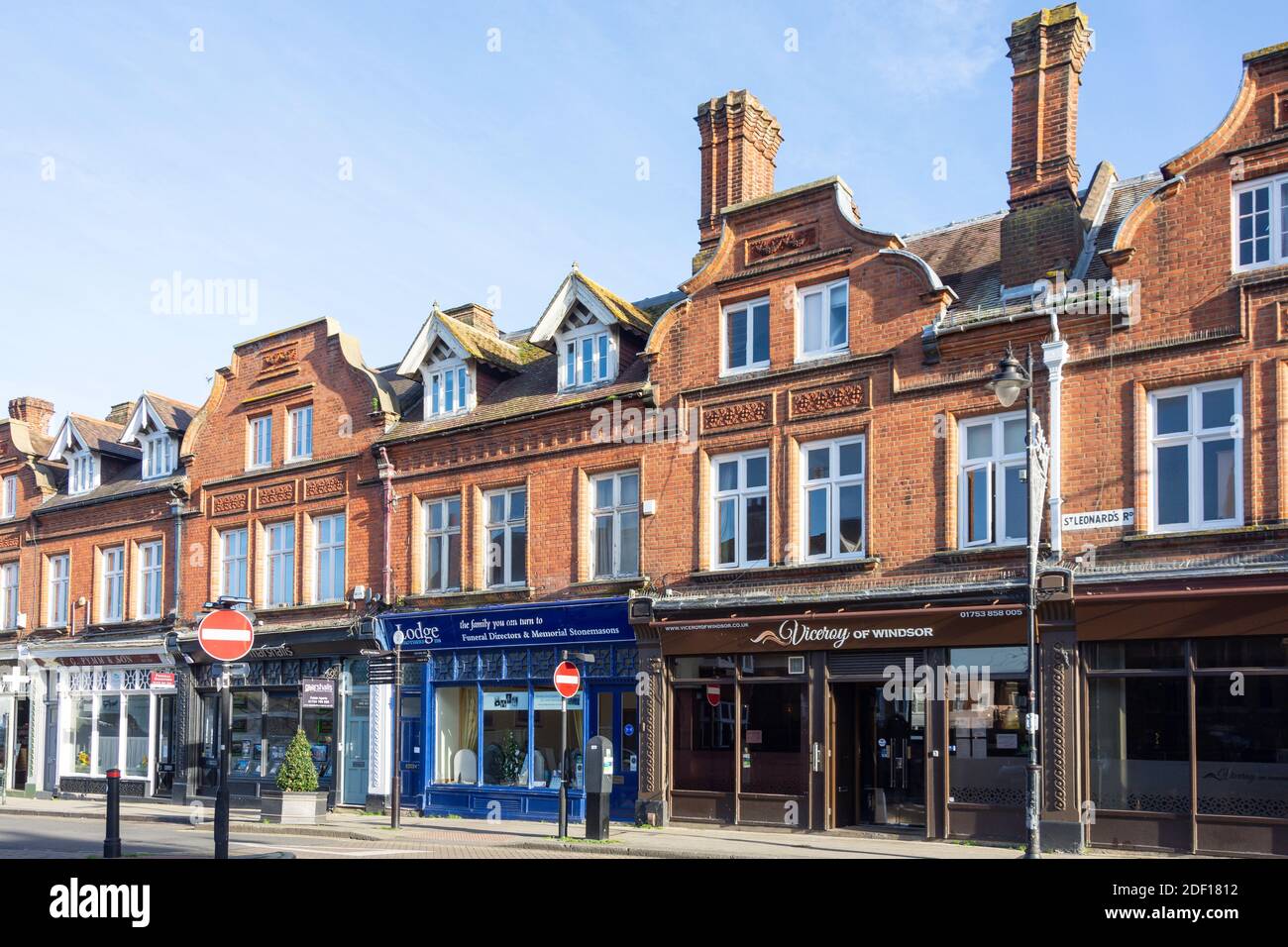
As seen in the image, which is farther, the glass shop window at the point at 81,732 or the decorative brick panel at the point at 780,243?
the glass shop window at the point at 81,732

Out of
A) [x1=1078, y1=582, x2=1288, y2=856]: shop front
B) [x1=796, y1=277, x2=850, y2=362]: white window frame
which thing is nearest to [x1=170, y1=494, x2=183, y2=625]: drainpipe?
[x1=796, y1=277, x2=850, y2=362]: white window frame

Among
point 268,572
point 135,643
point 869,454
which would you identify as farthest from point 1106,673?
point 135,643

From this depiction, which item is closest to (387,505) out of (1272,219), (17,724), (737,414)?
(737,414)

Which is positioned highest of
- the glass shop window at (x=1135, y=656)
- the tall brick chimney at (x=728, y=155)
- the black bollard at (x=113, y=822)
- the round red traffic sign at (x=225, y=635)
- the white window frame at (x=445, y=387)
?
the tall brick chimney at (x=728, y=155)

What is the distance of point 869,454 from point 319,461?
13.9 m

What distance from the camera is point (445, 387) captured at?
28141 mm

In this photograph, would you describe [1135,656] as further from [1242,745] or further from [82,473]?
[82,473]

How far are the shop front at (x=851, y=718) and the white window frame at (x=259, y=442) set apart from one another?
12.9m

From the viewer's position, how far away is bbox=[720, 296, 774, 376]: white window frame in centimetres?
2281

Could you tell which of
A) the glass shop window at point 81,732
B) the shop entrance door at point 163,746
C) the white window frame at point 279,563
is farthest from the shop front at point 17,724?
the white window frame at point 279,563

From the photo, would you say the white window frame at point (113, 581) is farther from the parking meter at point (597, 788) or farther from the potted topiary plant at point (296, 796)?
the parking meter at point (597, 788)

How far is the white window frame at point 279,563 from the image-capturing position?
30.4 meters

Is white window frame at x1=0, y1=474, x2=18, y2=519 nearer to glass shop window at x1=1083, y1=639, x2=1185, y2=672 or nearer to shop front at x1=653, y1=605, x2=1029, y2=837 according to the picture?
shop front at x1=653, y1=605, x2=1029, y2=837

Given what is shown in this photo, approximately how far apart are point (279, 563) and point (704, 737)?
41.9ft
